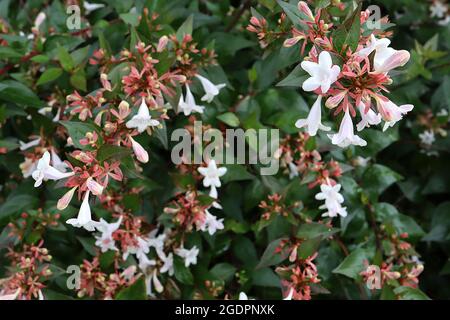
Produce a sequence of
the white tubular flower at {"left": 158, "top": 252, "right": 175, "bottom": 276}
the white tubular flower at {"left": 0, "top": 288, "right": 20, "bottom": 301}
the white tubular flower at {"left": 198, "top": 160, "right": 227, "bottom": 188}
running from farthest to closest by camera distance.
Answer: the white tubular flower at {"left": 158, "top": 252, "right": 175, "bottom": 276}
the white tubular flower at {"left": 198, "top": 160, "right": 227, "bottom": 188}
the white tubular flower at {"left": 0, "top": 288, "right": 20, "bottom": 301}

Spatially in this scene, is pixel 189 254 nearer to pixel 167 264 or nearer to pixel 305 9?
pixel 167 264

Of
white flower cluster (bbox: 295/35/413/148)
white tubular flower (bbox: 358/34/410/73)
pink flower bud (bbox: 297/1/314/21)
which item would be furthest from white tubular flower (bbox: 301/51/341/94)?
pink flower bud (bbox: 297/1/314/21)

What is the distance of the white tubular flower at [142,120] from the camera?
1322 millimetres

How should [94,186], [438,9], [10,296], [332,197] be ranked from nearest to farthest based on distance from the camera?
[94,186], [10,296], [332,197], [438,9]

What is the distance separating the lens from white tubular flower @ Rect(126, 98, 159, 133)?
4.34 ft

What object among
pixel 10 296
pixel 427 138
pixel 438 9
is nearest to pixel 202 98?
pixel 10 296

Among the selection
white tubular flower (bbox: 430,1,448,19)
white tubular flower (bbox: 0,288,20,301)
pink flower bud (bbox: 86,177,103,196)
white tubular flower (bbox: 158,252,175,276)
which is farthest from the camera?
white tubular flower (bbox: 430,1,448,19)

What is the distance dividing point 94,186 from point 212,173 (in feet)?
1.63

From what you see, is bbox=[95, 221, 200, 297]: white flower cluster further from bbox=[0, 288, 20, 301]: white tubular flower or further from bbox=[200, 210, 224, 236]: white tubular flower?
bbox=[0, 288, 20, 301]: white tubular flower

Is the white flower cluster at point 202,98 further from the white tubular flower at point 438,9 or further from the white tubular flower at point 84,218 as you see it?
the white tubular flower at point 438,9

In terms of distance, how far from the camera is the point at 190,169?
5.56 ft

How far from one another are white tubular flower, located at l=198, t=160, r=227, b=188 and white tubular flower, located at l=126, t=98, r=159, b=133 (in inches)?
11.6

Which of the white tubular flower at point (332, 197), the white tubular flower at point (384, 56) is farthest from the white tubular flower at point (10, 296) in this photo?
the white tubular flower at point (384, 56)
